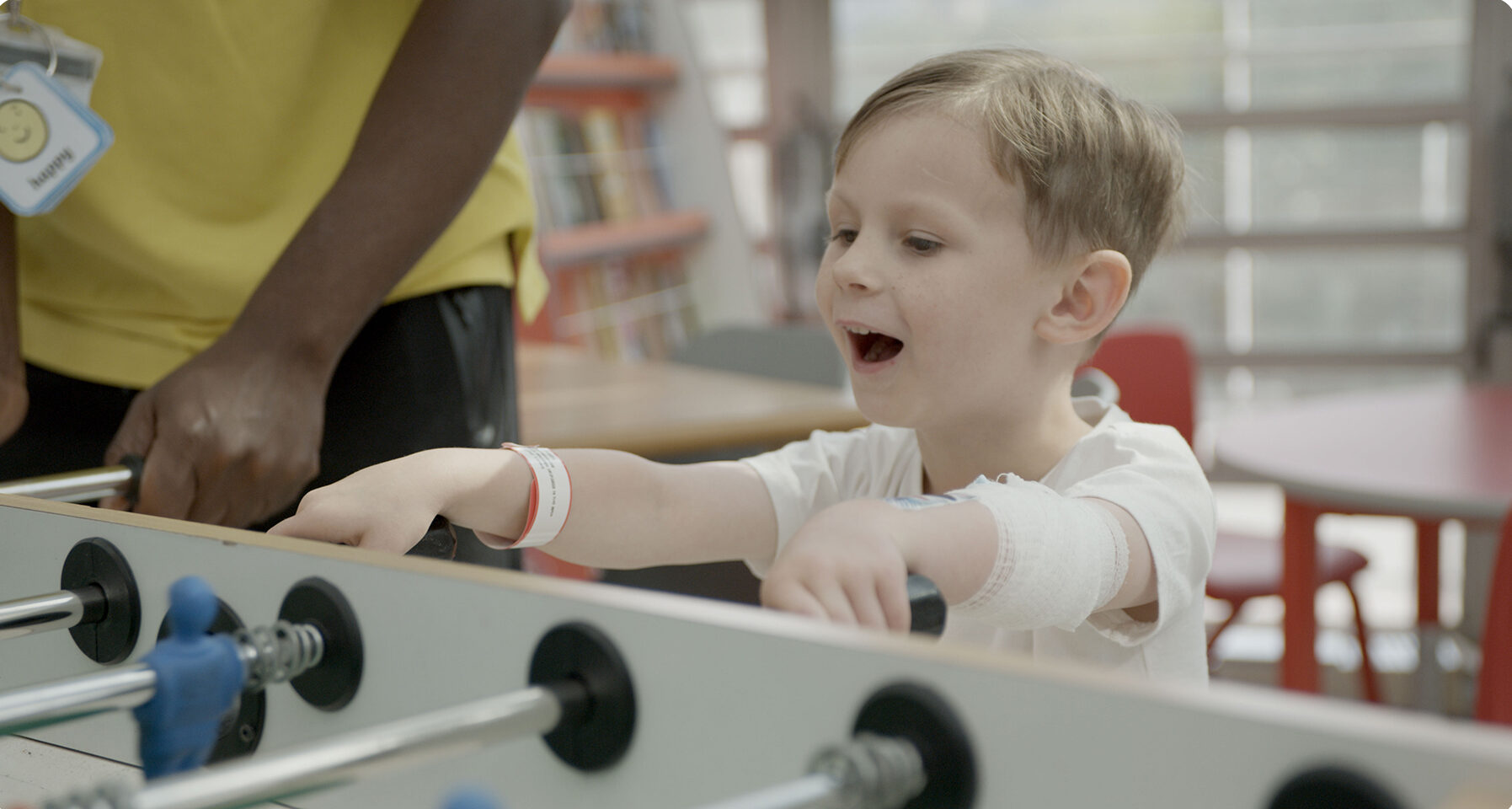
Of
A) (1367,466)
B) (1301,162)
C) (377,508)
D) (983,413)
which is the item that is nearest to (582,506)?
(377,508)

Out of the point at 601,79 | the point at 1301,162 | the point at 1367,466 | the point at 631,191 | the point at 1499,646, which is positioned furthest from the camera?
the point at 1301,162

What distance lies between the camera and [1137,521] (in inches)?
32.0

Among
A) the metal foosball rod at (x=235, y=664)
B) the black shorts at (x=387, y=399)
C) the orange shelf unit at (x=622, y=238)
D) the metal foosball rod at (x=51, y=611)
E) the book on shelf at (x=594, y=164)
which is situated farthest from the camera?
the book on shelf at (x=594, y=164)

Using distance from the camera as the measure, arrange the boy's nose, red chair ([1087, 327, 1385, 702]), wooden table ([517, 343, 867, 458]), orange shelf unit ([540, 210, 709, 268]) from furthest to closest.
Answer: orange shelf unit ([540, 210, 709, 268]) → red chair ([1087, 327, 1385, 702]) → wooden table ([517, 343, 867, 458]) → the boy's nose

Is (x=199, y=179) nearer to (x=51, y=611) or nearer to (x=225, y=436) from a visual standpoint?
(x=225, y=436)

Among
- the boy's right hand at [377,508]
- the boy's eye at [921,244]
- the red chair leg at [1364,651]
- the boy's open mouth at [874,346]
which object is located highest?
the boy's eye at [921,244]

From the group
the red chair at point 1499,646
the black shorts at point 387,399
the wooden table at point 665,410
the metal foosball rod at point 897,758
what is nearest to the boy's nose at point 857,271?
the black shorts at point 387,399

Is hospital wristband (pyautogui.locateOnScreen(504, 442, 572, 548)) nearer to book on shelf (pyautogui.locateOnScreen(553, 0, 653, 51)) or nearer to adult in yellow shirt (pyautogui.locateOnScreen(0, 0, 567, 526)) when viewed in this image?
adult in yellow shirt (pyautogui.locateOnScreen(0, 0, 567, 526))

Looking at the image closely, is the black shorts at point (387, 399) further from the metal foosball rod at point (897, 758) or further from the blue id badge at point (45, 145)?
the metal foosball rod at point (897, 758)

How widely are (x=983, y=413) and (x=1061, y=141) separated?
21cm

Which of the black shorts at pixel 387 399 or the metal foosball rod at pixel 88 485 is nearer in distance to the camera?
the metal foosball rod at pixel 88 485

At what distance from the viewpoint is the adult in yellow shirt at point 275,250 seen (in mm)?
1020

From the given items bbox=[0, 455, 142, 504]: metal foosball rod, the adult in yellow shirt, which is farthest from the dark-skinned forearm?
bbox=[0, 455, 142, 504]: metal foosball rod

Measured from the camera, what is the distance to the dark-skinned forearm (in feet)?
3.36
